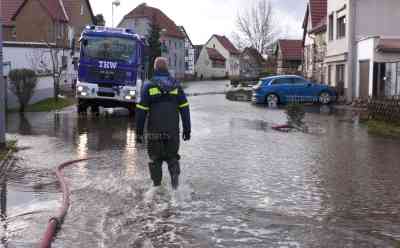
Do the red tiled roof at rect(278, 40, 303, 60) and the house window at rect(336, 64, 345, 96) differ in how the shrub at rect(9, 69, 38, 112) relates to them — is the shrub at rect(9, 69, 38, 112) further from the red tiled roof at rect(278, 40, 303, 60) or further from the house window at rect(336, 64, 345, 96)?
the red tiled roof at rect(278, 40, 303, 60)

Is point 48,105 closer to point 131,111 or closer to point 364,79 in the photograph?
point 131,111

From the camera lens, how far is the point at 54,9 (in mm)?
58656

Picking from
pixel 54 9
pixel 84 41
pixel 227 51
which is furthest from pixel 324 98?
pixel 227 51

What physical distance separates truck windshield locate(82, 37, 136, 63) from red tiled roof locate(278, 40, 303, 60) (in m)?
48.8

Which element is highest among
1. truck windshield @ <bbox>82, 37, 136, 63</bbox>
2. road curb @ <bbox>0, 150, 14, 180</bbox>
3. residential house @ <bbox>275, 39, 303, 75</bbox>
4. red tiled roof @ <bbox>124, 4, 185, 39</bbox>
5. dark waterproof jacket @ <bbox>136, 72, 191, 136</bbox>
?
A: red tiled roof @ <bbox>124, 4, 185, 39</bbox>

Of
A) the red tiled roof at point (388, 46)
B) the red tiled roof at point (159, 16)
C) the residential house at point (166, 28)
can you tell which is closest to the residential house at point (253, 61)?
the residential house at point (166, 28)

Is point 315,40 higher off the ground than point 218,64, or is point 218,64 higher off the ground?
point 218,64

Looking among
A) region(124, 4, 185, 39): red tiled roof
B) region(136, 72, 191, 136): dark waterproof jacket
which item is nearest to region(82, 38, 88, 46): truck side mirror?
region(136, 72, 191, 136): dark waterproof jacket

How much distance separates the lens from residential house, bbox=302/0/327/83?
43875 millimetres

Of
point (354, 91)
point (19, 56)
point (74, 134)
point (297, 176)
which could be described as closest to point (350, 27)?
point (354, 91)

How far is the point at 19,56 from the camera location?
116 ft

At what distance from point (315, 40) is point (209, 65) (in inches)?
3178

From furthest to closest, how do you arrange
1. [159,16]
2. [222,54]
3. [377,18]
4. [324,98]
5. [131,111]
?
1. [222,54]
2. [159,16]
3. [324,98]
4. [377,18]
5. [131,111]

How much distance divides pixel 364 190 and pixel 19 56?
29.0 meters
